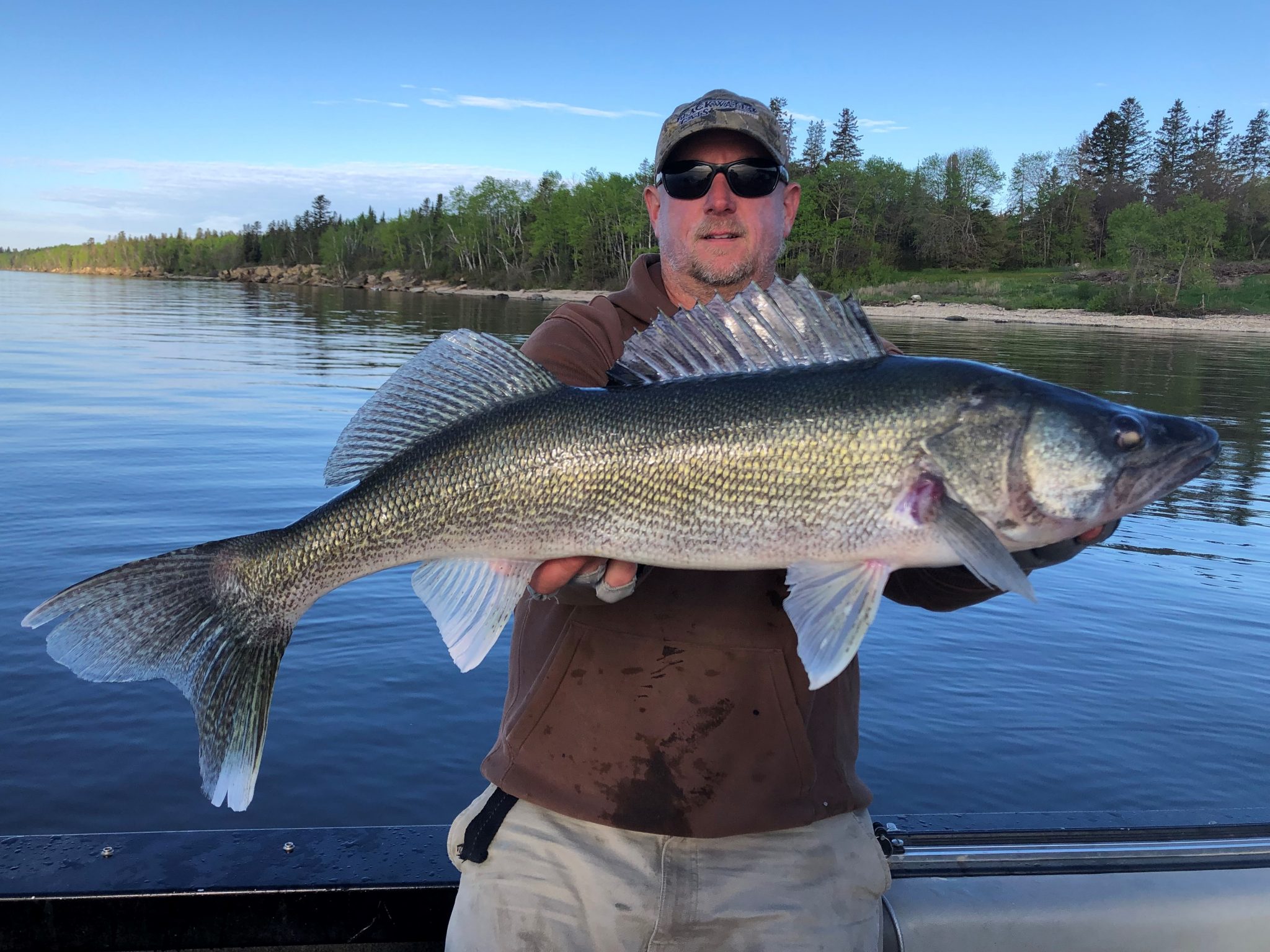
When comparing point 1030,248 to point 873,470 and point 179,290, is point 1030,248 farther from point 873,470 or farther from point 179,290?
point 873,470

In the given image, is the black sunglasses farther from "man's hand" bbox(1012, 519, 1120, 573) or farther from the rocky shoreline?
the rocky shoreline

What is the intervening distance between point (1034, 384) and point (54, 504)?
33.4ft

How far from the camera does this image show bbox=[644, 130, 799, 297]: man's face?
3.53 metres

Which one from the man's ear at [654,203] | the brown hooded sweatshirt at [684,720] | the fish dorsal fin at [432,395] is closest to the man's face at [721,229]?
the man's ear at [654,203]

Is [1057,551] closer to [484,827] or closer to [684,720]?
[684,720]

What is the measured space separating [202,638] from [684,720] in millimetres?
1389

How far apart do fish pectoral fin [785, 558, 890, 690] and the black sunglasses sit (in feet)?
5.92

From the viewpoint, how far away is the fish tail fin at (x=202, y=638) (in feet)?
7.82

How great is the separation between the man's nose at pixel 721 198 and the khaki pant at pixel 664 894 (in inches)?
90.2

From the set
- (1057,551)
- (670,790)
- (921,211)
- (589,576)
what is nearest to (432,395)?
(589,576)

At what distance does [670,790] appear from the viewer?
266cm

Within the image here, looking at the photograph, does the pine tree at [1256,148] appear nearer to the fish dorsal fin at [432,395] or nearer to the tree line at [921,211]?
the tree line at [921,211]

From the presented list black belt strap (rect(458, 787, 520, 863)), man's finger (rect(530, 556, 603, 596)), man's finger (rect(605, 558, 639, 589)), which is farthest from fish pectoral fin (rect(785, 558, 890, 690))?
black belt strap (rect(458, 787, 520, 863))

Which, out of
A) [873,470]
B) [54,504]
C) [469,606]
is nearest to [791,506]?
[873,470]
